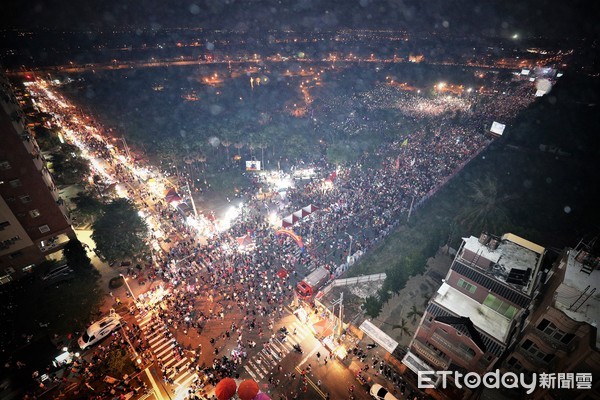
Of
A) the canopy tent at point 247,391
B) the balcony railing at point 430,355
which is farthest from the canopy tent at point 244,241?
the balcony railing at point 430,355

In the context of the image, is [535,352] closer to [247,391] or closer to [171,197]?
[247,391]

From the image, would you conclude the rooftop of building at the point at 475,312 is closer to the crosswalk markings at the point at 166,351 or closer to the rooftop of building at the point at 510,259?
the rooftop of building at the point at 510,259

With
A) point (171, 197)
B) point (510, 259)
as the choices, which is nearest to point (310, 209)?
point (171, 197)

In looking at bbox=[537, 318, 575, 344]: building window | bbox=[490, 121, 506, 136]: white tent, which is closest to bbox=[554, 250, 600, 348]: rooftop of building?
bbox=[537, 318, 575, 344]: building window

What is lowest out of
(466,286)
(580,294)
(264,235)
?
(264,235)

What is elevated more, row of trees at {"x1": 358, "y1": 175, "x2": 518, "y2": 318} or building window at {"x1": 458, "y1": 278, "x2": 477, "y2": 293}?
building window at {"x1": 458, "y1": 278, "x2": 477, "y2": 293}

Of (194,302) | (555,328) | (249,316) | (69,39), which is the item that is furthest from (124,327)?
(69,39)

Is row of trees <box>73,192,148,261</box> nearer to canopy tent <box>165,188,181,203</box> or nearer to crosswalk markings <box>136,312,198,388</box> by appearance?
canopy tent <box>165,188,181,203</box>
